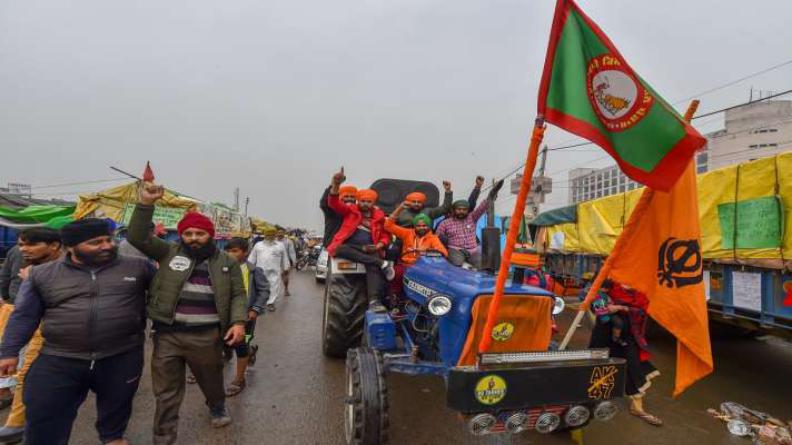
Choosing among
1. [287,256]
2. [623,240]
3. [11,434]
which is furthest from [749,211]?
[287,256]

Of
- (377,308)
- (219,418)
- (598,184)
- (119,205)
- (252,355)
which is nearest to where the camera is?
(219,418)

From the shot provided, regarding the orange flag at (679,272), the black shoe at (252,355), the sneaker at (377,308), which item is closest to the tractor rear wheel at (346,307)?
the sneaker at (377,308)

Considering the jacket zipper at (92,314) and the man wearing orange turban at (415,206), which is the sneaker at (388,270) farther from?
the jacket zipper at (92,314)

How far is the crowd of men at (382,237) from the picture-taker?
4020 millimetres

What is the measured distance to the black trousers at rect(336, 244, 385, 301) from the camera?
4.00m

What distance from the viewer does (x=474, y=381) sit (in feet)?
6.81

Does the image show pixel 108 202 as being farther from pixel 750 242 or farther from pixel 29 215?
pixel 750 242

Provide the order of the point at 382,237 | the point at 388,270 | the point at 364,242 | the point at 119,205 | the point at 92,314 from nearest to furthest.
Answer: the point at 92,314 < the point at 388,270 < the point at 364,242 < the point at 382,237 < the point at 119,205

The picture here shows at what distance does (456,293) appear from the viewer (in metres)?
2.74

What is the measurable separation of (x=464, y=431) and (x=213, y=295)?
7.29ft

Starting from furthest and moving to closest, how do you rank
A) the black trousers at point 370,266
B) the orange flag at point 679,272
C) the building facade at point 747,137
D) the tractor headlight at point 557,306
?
the building facade at point 747,137 < the black trousers at point 370,266 < the tractor headlight at point 557,306 < the orange flag at point 679,272

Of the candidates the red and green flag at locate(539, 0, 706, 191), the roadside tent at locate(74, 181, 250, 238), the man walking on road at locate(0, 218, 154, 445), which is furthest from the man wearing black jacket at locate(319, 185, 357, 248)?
the roadside tent at locate(74, 181, 250, 238)

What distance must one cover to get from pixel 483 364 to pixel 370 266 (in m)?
2.06

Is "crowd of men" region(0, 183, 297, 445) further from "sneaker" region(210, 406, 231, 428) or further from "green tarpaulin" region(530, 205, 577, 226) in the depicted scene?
"green tarpaulin" region(530, 205, 577, 226)
